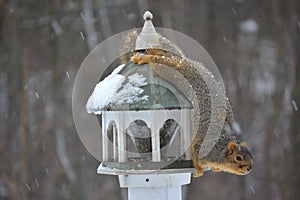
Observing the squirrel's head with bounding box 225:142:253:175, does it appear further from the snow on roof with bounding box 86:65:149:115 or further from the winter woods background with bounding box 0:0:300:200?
the winter woods background with bounding box 0:0:300:200

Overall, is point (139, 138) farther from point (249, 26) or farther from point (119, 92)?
point (249, 26)

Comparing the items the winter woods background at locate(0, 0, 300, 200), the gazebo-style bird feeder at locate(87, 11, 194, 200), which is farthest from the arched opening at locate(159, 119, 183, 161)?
the winter woods background at locate(0, 0, 300, 200)

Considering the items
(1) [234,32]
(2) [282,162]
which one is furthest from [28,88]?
(2) [282,162]

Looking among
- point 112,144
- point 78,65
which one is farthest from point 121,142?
point 78,65

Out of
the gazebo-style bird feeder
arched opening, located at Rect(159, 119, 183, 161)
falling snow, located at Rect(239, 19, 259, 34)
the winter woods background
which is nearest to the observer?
the gazebo-style bird feeder

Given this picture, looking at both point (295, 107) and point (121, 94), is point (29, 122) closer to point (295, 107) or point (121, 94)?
point (295, 107)

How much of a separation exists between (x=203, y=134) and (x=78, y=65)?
3.36 m

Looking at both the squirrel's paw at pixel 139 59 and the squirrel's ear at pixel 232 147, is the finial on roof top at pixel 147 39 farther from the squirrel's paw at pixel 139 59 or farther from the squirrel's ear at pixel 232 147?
the squirrel's ear at pixel 232 147

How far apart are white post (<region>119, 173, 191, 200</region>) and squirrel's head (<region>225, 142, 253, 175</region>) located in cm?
15

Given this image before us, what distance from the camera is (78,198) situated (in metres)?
4.98

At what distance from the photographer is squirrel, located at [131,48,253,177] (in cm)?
175

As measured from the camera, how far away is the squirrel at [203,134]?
1.75 metres

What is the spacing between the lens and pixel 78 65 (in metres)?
5.01

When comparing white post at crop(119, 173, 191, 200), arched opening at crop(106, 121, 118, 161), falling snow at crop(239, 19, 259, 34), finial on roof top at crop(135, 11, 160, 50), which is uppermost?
falling snow at crop(239, 19, 259, 34)
